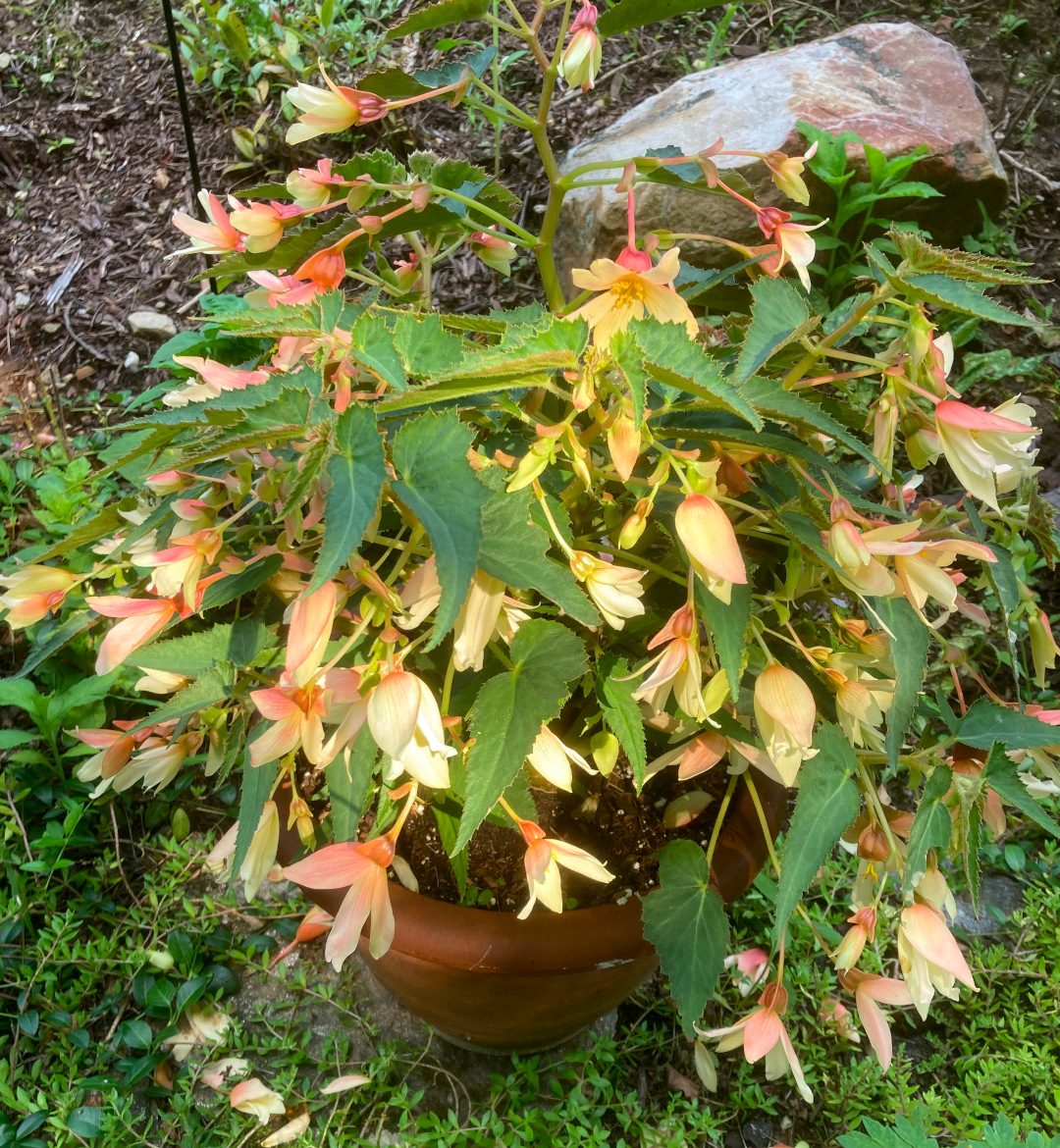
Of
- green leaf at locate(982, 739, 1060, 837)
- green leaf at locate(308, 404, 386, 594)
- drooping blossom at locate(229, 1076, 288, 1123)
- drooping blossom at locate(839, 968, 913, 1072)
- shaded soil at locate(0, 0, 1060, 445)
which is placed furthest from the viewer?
shaded soil at locate(0, 0, 1060, 445)

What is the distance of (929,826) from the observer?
648 millimetres

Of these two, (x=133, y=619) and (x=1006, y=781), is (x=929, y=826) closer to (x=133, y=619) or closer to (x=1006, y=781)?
(x=1006, y=781)

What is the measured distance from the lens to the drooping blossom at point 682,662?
60cm

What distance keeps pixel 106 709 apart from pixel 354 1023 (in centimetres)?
58

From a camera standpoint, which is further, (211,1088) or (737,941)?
(737,941)

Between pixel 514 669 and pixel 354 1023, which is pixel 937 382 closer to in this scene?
pixel 514 669

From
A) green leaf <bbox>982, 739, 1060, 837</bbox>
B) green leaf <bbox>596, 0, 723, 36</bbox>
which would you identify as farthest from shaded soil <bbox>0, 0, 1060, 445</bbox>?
green leaf <bbox>982, 739, 1060, 837</bbox>

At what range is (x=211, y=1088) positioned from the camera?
3.57 feet

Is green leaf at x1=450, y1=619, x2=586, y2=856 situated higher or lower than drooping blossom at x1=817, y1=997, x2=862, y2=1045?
higher

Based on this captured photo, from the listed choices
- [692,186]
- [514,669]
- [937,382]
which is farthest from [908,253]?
[514,669]

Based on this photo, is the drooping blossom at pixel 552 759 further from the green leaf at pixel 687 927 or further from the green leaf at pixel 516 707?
the green leaf at pixel 687 927

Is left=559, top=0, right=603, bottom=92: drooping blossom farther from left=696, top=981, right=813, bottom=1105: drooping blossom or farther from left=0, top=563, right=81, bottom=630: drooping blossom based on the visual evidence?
left=696, top=981, right=813, bottom=1105: drooping blossom

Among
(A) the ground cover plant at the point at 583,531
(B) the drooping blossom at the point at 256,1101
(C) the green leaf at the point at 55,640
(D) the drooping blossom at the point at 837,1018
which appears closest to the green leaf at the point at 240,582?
(A) the ground cover plant at the point at 583,531

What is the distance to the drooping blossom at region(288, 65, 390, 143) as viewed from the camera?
2.27ft
